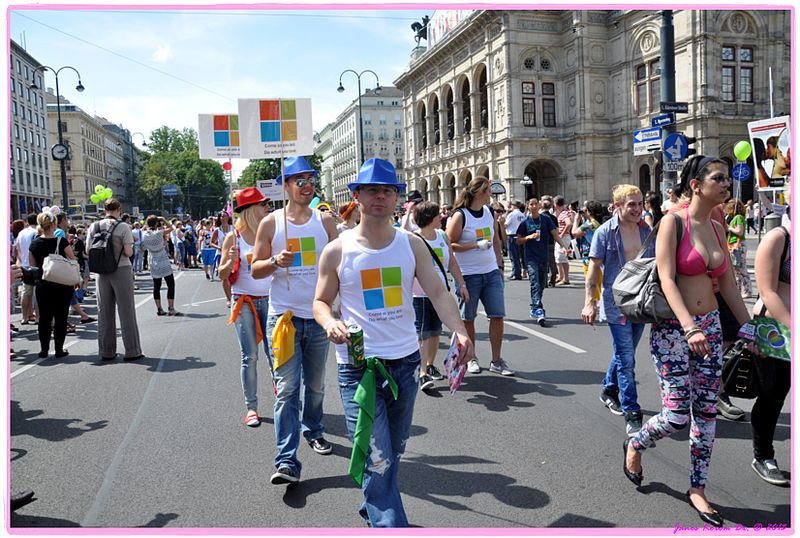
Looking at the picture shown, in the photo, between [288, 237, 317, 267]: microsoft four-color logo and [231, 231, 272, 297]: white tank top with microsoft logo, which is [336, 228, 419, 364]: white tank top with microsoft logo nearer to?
[288, 237, 317, 267]: microsoft four-color logo

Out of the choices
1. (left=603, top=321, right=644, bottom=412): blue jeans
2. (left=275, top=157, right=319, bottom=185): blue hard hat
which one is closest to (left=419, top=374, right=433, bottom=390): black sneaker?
(left=603, top=321, right=644, bottom=412): blue jeans

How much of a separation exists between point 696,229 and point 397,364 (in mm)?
1757

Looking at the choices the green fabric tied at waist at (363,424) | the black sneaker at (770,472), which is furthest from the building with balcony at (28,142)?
the black sneaker at (770,472)

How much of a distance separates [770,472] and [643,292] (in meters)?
1.40

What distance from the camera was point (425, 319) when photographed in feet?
21.4

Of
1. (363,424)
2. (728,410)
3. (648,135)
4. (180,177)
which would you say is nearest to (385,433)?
(363,424)

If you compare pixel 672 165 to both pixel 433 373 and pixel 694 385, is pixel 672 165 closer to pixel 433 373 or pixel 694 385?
pixel 433 373

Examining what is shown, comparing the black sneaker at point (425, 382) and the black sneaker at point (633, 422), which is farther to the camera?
the black sneaker at point (425, 382)

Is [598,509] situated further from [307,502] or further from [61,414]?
[61,414]

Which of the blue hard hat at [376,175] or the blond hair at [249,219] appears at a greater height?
the blue hard hat at [376,175]

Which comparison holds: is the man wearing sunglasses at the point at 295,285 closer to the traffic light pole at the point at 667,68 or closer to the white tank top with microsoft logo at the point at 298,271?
the white tank top with microsoft logo at the point at 298,271

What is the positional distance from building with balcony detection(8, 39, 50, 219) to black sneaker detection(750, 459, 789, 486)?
74.4m

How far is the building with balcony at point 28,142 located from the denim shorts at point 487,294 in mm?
71060

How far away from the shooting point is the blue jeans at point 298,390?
4.08m
